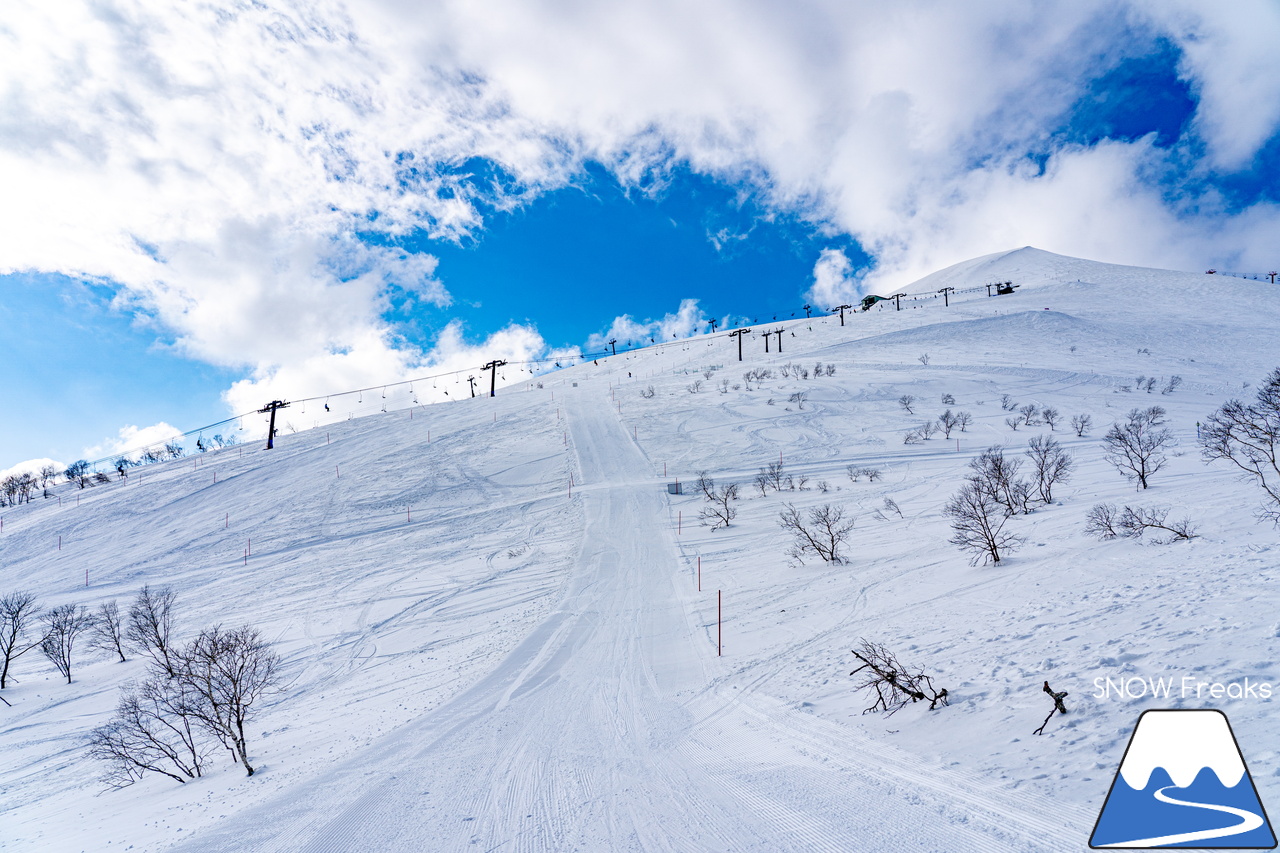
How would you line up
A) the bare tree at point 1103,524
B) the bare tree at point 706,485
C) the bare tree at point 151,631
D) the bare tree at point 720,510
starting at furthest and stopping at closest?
1. the bare tree at point 706,485
2. the bare tree at point 720,510
3. the bare tree at point 151,631
4. the bare tree at point 1103,524

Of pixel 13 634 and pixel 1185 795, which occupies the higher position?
pixel 13 634

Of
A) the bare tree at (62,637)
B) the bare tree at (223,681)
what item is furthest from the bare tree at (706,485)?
the bare tree at (62,637)

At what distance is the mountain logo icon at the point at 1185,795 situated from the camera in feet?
11.8

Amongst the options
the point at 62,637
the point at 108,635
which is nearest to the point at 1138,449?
the point at 108,635

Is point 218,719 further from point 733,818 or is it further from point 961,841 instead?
point 961,841

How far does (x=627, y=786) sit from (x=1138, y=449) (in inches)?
1058

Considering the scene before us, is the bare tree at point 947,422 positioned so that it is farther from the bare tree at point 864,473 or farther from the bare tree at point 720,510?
the bare tree at point 720,510

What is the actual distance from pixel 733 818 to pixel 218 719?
9.15 meters

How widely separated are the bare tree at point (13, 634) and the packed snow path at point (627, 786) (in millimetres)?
17263

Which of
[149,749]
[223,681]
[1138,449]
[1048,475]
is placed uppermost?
[1138,449]

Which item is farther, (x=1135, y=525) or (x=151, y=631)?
(x=151, y=631)

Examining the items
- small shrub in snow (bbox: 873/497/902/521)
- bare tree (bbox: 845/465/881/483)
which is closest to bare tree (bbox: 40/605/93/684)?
small shrub in snow (bbox: 873/497/902/521)

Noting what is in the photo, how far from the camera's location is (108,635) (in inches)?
703

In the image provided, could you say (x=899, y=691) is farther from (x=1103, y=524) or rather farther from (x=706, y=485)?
(x=706, y=485)
